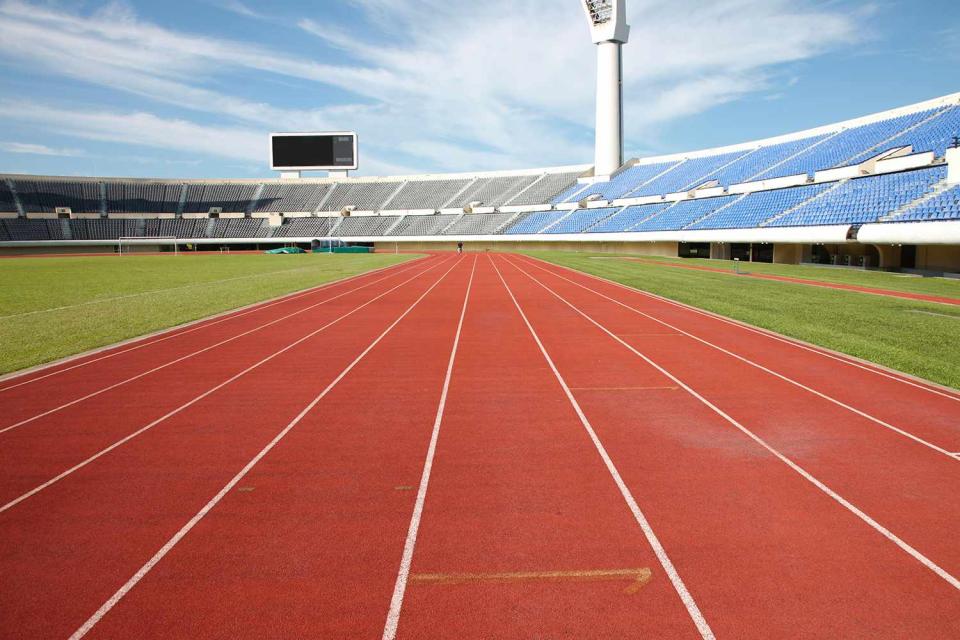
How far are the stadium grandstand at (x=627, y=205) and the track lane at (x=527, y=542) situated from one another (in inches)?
892

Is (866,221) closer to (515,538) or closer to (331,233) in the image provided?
(515,538)

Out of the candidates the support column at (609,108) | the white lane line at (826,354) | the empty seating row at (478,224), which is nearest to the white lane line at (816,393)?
the white lane line at (826,354)

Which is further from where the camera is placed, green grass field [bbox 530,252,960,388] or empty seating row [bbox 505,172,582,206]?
empty seating row [bbox 505,172,582,206]

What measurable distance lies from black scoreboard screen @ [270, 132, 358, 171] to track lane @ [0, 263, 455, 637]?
6308 centimetres

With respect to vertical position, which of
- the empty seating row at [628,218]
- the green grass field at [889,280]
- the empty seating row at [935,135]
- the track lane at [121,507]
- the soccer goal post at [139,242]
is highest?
the empty seating row at [935,135]

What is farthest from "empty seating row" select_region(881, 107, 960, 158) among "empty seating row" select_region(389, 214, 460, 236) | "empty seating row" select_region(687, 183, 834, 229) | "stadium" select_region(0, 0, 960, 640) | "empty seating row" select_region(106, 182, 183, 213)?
"empty seating row" select_region(106, 182, 183, 213)

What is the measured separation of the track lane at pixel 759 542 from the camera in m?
2.87

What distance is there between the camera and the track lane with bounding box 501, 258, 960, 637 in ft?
9.43

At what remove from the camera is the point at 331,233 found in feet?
218

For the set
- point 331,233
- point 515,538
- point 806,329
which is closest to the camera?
point 515,538

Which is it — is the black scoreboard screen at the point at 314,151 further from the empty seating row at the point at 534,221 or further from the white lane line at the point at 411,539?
the white lane line at the point at 411,539

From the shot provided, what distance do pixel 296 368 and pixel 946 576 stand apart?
7.21 m

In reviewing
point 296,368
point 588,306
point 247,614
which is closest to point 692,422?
point 247,614

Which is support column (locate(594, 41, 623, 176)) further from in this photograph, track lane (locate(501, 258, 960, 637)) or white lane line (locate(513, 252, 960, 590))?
track lane (locate(501, 258, 960, 637))
